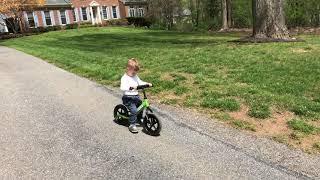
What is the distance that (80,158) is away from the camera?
620 cm

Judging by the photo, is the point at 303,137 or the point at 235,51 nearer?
the point at 303,137

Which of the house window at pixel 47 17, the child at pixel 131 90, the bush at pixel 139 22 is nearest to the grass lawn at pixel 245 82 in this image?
the child at pixel 131 90

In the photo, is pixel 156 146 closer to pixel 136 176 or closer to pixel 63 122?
pixel 136 176

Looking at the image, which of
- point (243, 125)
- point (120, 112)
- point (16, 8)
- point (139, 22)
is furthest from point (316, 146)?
point (139, 22)

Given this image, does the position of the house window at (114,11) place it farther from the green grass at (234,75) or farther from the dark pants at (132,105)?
the dark pants at (132,105)

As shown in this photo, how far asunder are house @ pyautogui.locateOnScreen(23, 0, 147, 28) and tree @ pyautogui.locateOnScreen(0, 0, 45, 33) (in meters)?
1.82

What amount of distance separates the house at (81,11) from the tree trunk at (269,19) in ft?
125

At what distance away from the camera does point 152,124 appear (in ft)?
23.3

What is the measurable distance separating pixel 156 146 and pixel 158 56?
10.3 m

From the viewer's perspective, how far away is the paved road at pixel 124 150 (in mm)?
5523

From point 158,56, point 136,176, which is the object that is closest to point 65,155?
point 136,176

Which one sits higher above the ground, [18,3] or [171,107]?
[18,3]

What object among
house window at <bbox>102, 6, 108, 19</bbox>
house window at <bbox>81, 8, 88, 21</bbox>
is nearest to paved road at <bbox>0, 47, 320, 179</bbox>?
house window at <bbox>81, 8, 88, 21</bbox>

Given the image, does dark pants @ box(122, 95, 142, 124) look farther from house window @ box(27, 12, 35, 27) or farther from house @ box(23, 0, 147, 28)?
house window @ box(27, 12, 35, 27)
